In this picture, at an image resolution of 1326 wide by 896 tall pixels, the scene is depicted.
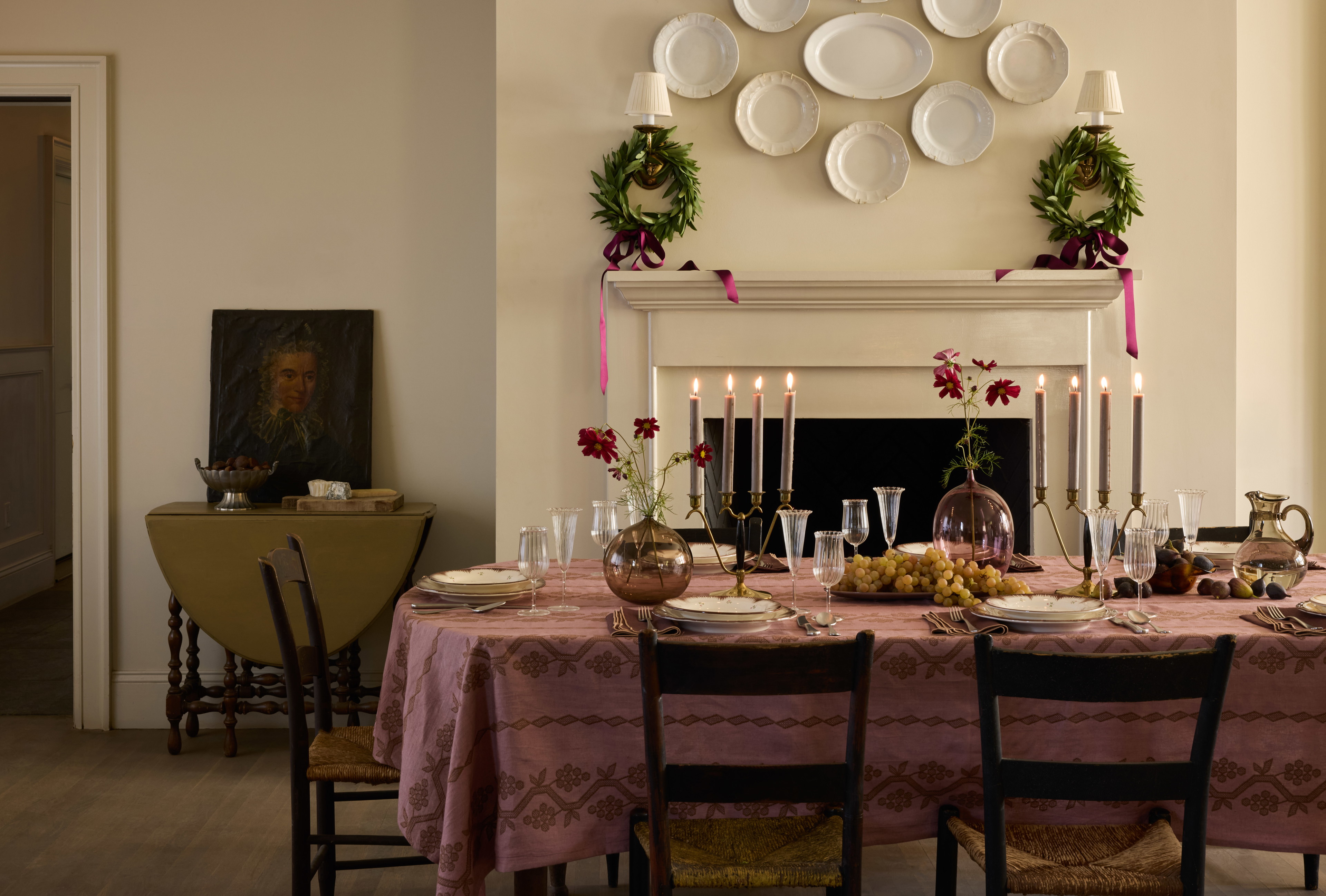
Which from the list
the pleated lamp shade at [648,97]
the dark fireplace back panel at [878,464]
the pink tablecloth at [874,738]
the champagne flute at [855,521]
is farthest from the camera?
the dark fireplace back panel at [878,464]

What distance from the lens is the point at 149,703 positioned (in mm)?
3746

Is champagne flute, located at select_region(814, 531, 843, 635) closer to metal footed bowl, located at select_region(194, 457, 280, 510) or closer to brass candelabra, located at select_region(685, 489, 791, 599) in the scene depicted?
brass candelabra, located at select_region(685, 489, 791, 599)

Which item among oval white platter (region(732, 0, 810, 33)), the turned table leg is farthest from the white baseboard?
oval white platter (region(732, 0, 810, 33))

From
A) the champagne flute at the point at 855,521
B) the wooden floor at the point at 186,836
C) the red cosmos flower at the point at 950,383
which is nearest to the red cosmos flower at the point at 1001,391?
the red cosmos flower at the point at 950,383

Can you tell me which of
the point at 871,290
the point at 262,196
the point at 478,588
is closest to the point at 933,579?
the point at 478,588

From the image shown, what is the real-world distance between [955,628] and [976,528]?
418 mm

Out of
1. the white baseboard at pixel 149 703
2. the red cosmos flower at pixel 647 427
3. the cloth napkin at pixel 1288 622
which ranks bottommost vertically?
the white baseboard at pixel 149 703

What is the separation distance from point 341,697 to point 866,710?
2.43 metres

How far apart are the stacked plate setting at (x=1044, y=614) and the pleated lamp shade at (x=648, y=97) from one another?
6.01ft

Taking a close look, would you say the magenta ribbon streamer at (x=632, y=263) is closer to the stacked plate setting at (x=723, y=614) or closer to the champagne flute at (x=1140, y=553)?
the stacked plate setting at (x=723, y=614)

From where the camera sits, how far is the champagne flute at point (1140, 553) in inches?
77.1

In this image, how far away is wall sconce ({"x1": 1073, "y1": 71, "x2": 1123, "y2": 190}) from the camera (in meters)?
3.23

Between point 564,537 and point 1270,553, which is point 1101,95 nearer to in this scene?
point 1270,553

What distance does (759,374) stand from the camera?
345cm
